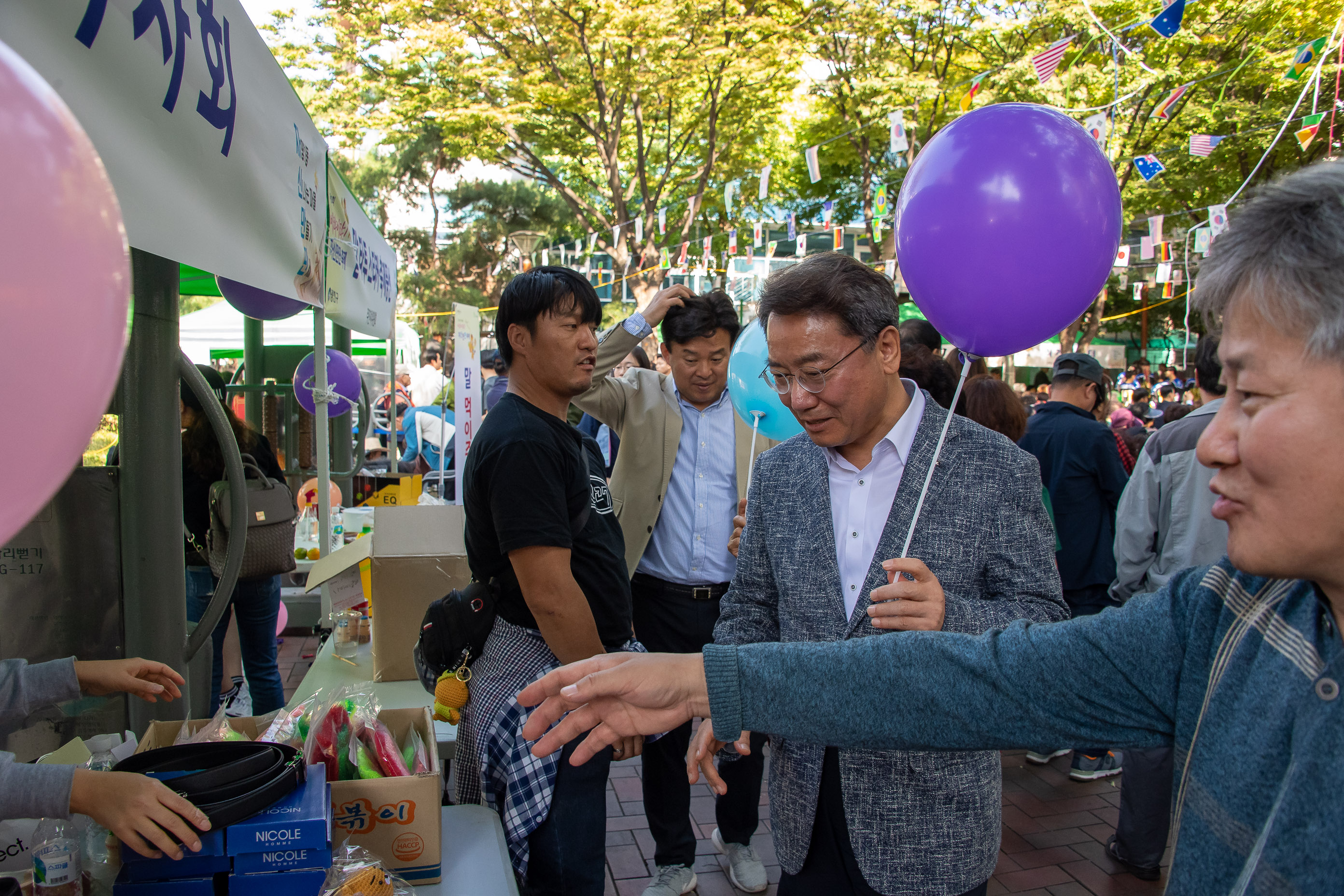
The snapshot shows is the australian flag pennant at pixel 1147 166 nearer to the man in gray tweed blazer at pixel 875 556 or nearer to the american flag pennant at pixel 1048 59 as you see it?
the american flag pennant at pixel 1048 59

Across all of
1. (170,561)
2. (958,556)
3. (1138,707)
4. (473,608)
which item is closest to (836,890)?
(958,556)

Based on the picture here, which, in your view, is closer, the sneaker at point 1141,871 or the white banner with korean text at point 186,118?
the white banner with korean text at point 186,118

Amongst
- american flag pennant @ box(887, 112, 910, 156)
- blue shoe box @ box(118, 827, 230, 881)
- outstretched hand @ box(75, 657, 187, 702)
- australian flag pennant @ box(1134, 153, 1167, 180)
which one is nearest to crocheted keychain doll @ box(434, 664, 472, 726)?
outstretched hand @ box(75, 657, 187, 702)

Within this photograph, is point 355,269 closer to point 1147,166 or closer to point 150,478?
point 150,478

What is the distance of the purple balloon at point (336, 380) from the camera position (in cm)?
624

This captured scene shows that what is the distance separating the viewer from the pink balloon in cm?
52

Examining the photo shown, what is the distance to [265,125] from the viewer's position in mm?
2537

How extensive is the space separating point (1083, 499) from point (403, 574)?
323 centimetres

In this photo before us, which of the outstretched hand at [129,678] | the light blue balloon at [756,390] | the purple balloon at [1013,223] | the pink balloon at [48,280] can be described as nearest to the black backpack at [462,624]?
the outstretched hand at [129,678]

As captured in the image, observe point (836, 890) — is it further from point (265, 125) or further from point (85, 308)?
point (265, 125)

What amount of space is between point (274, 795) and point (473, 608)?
0.68 metres

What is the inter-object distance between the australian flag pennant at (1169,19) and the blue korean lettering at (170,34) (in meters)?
8.25

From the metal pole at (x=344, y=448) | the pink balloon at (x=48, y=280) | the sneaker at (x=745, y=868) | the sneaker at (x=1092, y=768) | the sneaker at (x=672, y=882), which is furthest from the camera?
the metal pole at (x=344, y=448)

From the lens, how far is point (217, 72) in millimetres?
2086
